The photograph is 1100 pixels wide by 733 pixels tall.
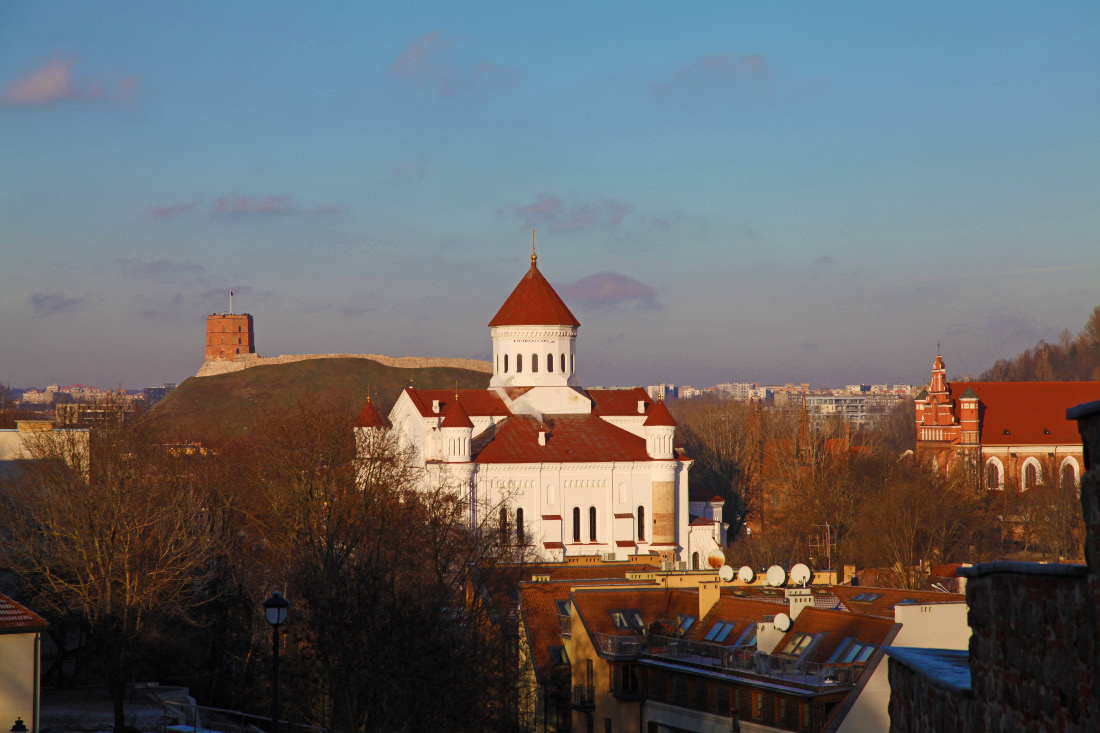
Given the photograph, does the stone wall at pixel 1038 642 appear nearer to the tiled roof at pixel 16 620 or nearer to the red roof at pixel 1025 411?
the tiled roof at pixel 16 620

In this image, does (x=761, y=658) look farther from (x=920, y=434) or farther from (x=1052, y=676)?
(x=920, y=434)

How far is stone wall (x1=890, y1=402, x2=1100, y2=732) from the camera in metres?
5.94

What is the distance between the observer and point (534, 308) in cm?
7562

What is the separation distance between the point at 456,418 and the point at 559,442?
20.7 ft

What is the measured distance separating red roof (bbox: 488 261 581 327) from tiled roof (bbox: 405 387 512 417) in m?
4.71

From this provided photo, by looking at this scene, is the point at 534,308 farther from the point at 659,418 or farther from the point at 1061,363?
the point at 1061,363

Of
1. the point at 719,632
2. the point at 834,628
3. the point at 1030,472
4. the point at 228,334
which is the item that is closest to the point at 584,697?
the point at 719,632

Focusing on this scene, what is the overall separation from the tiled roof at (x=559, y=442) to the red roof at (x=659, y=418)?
1606mm

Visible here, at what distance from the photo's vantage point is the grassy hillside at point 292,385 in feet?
483

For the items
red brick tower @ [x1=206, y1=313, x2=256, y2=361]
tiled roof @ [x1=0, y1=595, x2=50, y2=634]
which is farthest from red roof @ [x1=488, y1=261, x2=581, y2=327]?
red brick tower @ [x1=206, y1=313, x2=256, y2=361]

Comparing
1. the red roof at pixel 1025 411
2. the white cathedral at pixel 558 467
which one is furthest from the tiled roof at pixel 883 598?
the red roof at pixel 1025 411

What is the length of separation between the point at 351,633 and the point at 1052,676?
14.4m

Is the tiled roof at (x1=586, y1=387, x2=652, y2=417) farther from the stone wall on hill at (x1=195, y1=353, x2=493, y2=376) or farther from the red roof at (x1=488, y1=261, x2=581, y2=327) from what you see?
the stone wall on hill at (x1=195, y1=353, x2=493, y2=376)

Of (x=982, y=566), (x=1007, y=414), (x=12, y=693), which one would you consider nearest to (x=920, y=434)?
(x=1007, y=414)
